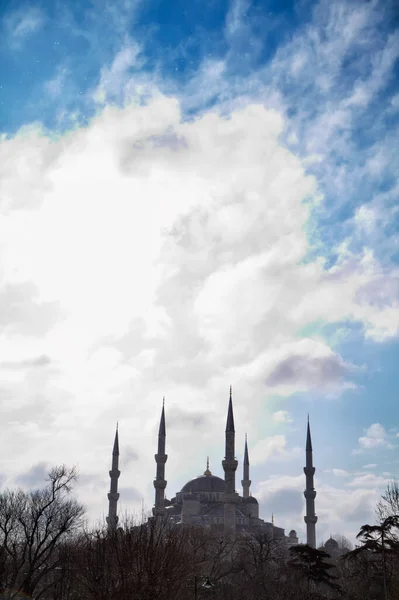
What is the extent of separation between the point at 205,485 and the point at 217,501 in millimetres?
3653

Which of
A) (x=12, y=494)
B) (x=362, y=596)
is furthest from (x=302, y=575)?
(x=12, y=494)

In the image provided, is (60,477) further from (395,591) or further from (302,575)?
(395,591)

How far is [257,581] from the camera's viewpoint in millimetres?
41812

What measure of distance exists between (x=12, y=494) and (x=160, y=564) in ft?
77.6

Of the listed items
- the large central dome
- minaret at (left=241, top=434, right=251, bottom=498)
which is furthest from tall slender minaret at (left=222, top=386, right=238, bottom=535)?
minaret at (left=241, top=434, right=251, bottom=498)

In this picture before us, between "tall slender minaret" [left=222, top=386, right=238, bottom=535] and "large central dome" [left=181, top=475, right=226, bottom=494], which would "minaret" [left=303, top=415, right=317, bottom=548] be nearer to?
"tall slender minaret" [left=222, top=386, right=238, bottom=535]

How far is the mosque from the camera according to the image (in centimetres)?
7312

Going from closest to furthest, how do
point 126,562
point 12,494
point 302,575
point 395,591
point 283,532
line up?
point 126,562 → point 395,591 → point 302,575 → point 12,494 → point 283,532

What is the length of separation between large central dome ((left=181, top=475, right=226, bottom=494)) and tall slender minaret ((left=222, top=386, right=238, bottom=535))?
20.5 meters

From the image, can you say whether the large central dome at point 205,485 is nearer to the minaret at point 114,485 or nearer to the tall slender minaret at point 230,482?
the minaret at point 114,485

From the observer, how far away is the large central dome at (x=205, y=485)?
9331 centimetres

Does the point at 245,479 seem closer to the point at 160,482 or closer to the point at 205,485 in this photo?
the point at 205,485

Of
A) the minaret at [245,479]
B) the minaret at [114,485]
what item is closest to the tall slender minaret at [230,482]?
the minaret at [114,485]

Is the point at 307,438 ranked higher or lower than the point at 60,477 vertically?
higher
